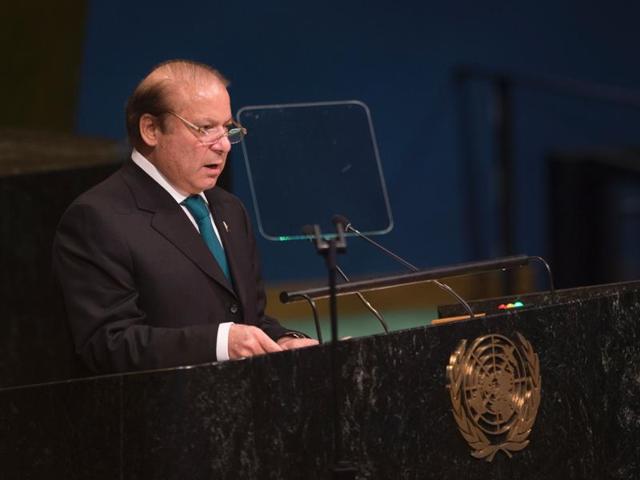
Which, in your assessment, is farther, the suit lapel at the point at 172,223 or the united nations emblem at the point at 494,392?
the suit lapel at the point at 172,223

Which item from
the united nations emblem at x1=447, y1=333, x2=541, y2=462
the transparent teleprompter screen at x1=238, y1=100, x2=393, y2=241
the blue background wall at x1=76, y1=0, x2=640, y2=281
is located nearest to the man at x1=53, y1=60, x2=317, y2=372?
the transparent teleprompter screen at x1=238, y1=100, x2=393, y2=241

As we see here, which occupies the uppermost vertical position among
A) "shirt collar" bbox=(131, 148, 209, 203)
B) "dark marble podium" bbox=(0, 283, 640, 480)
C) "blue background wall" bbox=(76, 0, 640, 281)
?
"blue background wall" bbox=(76, 0, 640, 281)

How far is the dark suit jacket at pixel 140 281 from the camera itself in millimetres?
2537

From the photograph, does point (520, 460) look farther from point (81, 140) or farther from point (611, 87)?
point (611, 87)

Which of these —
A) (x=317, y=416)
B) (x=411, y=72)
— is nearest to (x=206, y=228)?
(x=317, y=416)

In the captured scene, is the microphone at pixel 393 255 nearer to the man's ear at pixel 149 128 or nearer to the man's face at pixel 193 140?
the man's face at pixel 193 140

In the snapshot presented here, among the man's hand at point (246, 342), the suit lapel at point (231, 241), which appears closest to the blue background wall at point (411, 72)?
the suit lapel at point (231, 241)

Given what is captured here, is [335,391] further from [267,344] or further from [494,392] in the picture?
[494,392]

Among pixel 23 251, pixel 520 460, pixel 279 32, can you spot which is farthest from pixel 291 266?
pixel 520 460

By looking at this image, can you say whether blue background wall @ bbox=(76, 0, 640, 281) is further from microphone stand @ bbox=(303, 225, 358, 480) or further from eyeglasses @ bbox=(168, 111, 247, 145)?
microphone stand @ bbox=(303, 225, 358, 480)

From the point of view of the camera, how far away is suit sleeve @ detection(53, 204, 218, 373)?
2.53 meters

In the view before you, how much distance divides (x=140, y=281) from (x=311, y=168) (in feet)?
1.55

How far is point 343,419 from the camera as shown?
2.37m

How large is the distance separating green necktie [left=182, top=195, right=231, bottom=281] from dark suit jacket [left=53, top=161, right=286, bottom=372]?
2cm
